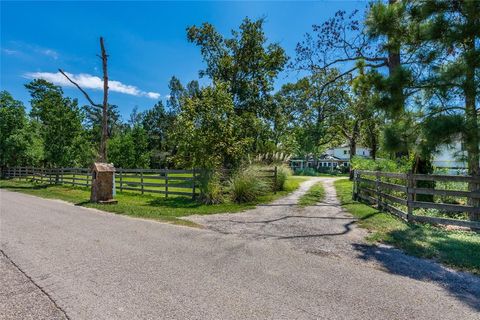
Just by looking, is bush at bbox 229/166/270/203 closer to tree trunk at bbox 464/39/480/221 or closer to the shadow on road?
the shadow on road

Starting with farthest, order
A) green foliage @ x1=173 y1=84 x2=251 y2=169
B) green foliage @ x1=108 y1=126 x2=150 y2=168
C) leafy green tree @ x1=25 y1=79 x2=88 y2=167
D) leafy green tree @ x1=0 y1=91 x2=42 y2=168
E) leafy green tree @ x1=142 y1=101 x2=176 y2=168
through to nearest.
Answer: leafy green tree @ x1=142 y1=101 x2=176 y2=168 < green foliage @ x1=108 y1=126 x2=150 y2=168 < leafy green tree @ x1=0 y1=91 x2=42 y2=168 < leafy green tree @ x1=25 y1=79 x2=88 y2=167 < green foliage @ x1=173 y1=84 x2=251 y2=169

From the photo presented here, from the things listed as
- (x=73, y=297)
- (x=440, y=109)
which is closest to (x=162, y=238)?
(x=73, y=297)

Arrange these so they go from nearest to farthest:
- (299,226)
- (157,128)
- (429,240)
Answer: (429,240)
(299,226)
(157,128)

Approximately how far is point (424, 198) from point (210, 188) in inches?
273

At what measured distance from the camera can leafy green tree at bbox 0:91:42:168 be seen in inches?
1081

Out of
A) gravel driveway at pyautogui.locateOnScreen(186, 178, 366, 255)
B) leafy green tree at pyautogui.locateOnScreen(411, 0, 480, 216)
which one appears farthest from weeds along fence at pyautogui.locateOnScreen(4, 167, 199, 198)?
leafy green tree at pyautogui.locateOnScreen(411, 0, 480, 216)

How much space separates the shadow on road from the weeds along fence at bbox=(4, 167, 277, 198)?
7306 mm

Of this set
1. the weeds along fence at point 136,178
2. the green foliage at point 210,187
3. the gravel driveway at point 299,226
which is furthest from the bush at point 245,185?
the gravel driveway at point 299,226

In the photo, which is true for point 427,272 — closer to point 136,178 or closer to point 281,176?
point 281,176

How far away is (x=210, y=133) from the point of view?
1180 centimetres

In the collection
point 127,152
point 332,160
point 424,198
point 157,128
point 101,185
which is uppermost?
point 157,128

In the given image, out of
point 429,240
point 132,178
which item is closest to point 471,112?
point 429,240

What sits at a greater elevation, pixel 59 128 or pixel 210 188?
pixel 59 128

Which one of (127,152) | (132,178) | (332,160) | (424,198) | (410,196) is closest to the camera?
(410,196)
